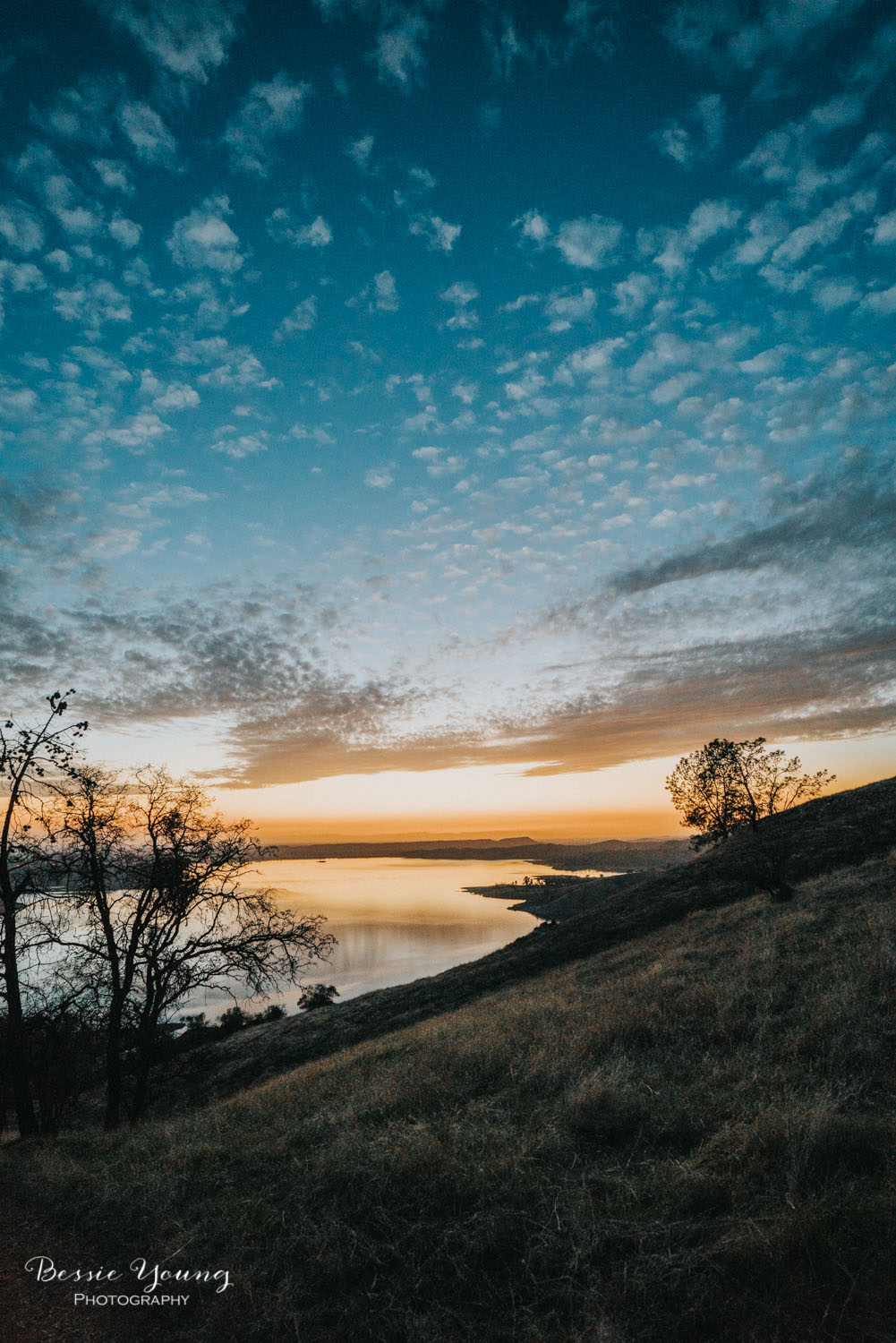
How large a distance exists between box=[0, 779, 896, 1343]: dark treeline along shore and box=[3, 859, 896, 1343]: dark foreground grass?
2 cm

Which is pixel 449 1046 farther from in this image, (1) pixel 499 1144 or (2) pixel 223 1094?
(2) pixel 223 1094

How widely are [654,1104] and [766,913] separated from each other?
1206 cm

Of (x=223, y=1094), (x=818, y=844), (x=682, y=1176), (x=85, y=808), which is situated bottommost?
(x=223, y=1094)

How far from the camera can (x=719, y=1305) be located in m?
3.33

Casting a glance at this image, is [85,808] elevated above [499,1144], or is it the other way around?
[85,808]

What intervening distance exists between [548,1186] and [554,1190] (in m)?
0.06

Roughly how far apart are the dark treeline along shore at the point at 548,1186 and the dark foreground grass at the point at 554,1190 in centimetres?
2

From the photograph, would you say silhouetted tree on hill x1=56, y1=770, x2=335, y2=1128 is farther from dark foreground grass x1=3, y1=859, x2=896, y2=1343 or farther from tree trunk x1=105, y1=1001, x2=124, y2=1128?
dark foreground grass x1=3, y1=859, x2=896, y2=1343

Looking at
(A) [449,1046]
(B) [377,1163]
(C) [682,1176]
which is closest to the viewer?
(C) [682,1176]

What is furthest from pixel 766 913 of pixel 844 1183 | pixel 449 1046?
pixel 844 1183

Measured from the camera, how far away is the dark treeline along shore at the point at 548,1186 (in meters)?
3.55

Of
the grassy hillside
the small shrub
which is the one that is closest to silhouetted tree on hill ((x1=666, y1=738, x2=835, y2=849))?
the grassy hillside

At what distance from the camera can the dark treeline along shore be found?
355 centimetres

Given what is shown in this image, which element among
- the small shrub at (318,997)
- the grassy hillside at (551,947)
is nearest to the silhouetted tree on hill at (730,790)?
the grassy hillside at (551,947)
